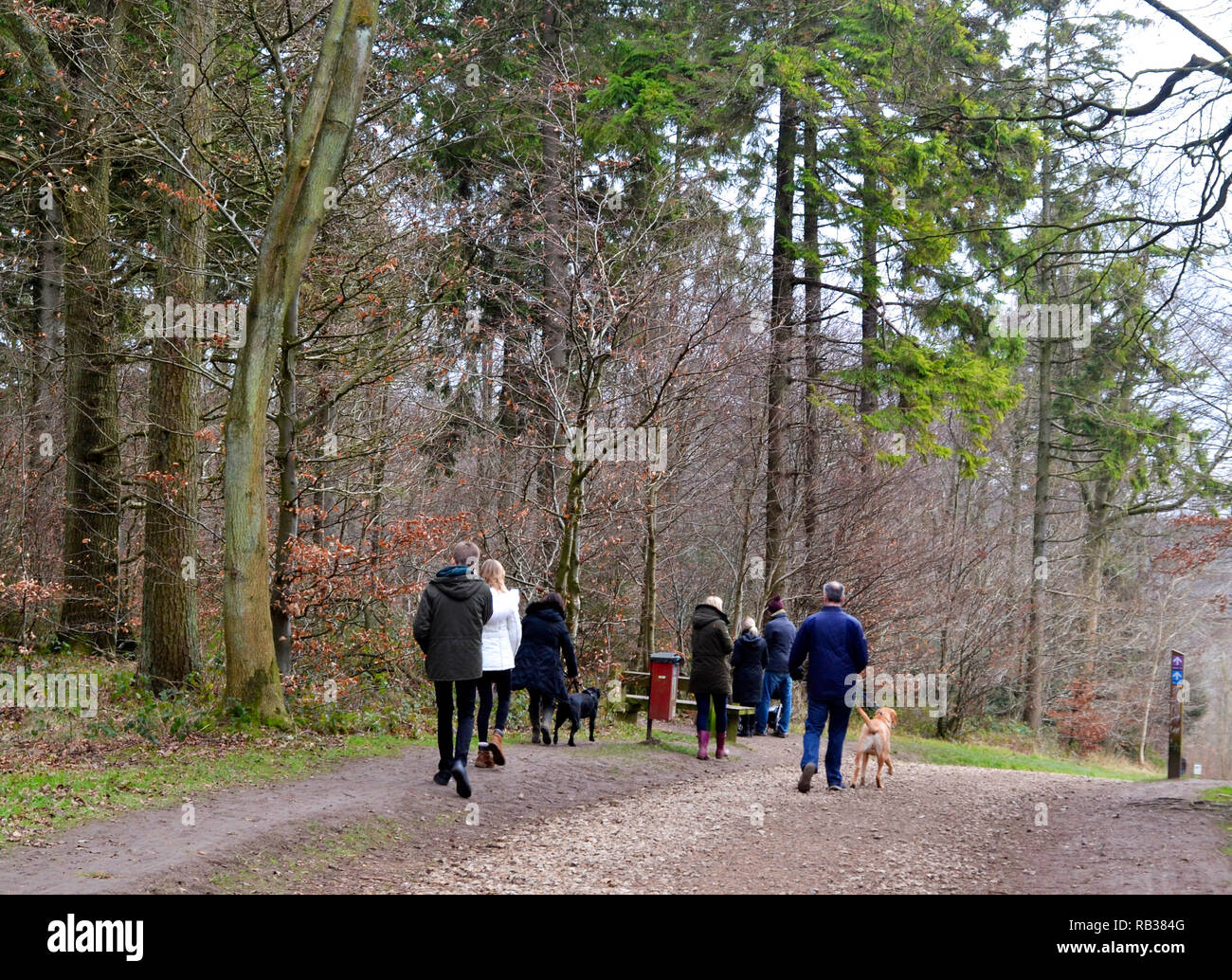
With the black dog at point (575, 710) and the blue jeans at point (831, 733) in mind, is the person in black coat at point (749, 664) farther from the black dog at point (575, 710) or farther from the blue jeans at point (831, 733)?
the blue jeans at point (831, 733)

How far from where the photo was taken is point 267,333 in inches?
403

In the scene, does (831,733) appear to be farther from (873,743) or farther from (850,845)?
(850,845)

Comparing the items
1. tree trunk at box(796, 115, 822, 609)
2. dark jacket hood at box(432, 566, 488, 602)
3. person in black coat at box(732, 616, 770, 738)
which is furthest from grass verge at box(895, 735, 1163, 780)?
dark jacket hood at box(432, 566, 488, 602)

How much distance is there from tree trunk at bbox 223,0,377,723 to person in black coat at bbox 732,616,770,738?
730 centimetres

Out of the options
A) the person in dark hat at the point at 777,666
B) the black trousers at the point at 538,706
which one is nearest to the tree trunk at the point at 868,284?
the person in dark hat at the point at 777,666

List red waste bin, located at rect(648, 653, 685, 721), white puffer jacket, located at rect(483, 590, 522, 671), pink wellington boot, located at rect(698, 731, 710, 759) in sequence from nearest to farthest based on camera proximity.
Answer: white puffer jacket, located at rect(483, 590, 522, 671)
pink wellington boot, located at rect(698, 731, 710, 759)
red waste bin, located at rect(648, 653, 685, 721)

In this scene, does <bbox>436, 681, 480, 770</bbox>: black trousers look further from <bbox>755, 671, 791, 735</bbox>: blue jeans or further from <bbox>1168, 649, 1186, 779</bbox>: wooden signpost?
<bbox>1168, 649, 1186, 779</bbox>: wooden signpost

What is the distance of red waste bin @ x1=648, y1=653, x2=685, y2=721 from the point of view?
43.9 feet

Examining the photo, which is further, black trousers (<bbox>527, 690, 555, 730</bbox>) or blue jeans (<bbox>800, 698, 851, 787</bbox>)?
black trousers (<bbox>527, 690, 555, 730</bbox>)

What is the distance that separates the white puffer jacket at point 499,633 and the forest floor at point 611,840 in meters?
1.10

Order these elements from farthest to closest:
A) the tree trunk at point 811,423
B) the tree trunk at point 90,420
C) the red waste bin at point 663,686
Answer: the tree trunk at point 811,423
the tree trunk at point 90,420
the red waste bin at point 663,686

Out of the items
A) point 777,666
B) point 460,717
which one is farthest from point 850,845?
point 777,666

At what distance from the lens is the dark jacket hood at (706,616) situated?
12844 millimetres
